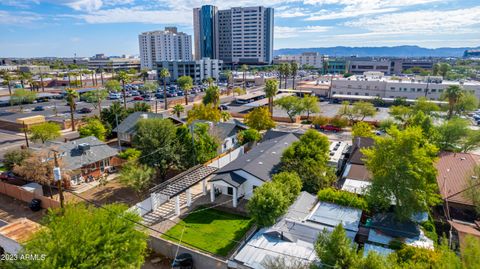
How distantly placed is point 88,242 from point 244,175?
17209 mm

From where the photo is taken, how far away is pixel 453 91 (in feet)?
186

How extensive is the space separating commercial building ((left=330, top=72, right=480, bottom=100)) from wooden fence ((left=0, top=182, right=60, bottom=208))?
9037cm

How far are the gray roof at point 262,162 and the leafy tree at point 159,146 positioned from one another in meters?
6.16

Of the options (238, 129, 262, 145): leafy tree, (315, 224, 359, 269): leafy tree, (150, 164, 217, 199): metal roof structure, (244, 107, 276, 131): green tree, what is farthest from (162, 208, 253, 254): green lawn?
(244, 107, 276, 131): green tree

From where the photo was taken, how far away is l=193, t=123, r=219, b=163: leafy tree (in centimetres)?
3569

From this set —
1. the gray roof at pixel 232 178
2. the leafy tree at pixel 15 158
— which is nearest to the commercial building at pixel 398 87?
the gray roof at pixel 232 178

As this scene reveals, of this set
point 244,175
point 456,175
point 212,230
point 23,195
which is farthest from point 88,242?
point 456,175

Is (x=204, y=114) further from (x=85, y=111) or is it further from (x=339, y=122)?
(x=85, y=111)

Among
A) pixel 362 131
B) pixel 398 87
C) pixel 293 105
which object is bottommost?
pixel 362 131

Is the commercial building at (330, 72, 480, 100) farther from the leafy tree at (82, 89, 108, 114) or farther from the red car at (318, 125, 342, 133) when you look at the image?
the leafy tree at (82, 89, 108, 114)

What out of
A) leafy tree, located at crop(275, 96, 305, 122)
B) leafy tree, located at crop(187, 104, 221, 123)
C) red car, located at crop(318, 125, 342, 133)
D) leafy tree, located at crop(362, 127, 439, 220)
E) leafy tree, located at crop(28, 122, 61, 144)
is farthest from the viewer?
leafy tree, located at crop(275, 96, 305, 122)

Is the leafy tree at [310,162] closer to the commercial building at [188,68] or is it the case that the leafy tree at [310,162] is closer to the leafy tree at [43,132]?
the leafy tree at [43,132]

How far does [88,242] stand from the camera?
15.6 meters

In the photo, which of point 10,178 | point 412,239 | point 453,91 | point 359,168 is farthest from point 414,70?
point 10,178
